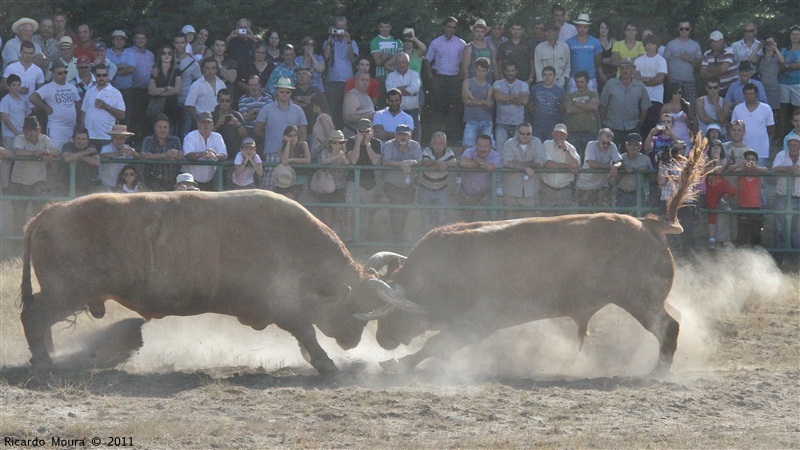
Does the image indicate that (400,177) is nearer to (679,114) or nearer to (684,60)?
(679,114)

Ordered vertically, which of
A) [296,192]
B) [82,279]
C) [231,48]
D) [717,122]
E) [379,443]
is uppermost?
[231,48]

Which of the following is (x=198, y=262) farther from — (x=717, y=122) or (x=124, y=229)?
(x=717, y=122)

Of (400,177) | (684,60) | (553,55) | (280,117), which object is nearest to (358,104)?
(280,117)

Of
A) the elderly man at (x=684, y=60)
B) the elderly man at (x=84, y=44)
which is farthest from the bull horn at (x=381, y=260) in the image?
the elderly man at (x=684, y=60)

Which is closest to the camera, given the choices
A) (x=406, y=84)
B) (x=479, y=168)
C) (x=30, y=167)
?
(x=30, y=167)

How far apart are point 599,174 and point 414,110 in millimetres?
2720

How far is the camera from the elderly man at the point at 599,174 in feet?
48.7

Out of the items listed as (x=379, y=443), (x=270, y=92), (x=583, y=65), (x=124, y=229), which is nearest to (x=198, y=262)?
(x=124, y=229)

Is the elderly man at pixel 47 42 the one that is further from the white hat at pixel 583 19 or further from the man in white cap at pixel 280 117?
the white hat at pixel 583 19

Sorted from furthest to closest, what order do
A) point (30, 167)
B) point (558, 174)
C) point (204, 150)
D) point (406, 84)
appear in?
point (406, 84)
point (558, 174)
point (204, 150)
point (30, 167)

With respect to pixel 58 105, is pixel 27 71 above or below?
above

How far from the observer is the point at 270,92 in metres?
15.9

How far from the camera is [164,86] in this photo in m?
15.9

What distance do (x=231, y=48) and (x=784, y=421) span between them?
1009 centimetres
